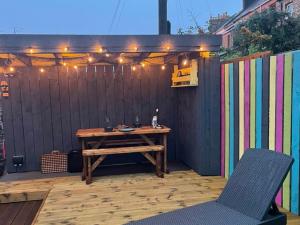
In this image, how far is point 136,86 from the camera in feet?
19.1

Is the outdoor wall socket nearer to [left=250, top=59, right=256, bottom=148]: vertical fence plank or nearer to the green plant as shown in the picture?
[left=250, top=59, right=256, bottom=148]: vertical fence plank

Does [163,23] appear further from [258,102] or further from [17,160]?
[17,160]

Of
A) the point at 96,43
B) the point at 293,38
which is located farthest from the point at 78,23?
the point at 96,43

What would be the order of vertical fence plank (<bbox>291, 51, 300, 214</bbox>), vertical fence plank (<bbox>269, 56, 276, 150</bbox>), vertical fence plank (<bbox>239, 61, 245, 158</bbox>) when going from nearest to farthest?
vertical fence plank (<bbox>291, 51, 300, 214</bbox>) → vertical fence plank (<bbox>269, 56, 276, 150</bbox>) → vertical fence plank (<bbox>239, 61, 245, 158</bbox>)

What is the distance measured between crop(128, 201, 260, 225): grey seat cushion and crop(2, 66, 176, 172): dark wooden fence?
3238 mm

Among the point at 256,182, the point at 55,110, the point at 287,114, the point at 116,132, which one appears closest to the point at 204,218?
the point at 256,182

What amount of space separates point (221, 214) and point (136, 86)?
3551 millimetres

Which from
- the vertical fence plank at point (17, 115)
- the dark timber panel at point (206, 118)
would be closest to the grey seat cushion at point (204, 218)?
the dark timber panel at point (206, 118)

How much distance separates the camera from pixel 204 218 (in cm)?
261

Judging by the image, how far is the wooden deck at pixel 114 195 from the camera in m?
3.46

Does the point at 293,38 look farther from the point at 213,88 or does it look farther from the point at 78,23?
the point at 78,23

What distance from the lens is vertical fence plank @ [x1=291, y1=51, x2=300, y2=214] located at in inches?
124

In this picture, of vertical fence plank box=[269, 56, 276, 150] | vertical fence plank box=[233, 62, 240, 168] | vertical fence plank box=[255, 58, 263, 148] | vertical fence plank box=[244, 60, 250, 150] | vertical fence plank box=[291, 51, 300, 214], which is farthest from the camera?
vertical fence plank box=[233, 62, 240, 168]

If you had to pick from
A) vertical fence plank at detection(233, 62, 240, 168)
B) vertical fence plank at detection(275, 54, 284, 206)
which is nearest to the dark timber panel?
vertical fence plank at detection(233, 62, 240, 168)
